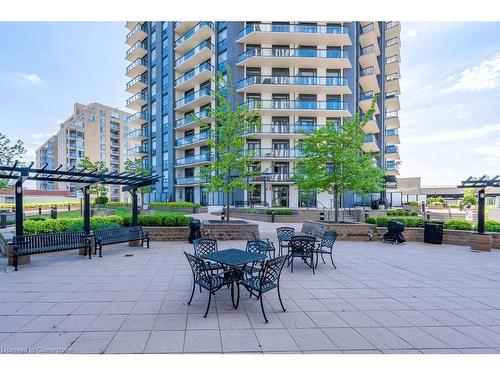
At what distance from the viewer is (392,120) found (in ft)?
136

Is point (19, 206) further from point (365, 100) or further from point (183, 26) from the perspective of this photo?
point (183, 26)

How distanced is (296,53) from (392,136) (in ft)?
75.5

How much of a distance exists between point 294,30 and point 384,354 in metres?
32.9

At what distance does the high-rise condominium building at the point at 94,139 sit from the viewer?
2815 inches

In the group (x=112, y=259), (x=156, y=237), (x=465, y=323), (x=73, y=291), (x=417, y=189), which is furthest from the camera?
(x=417, y=189)

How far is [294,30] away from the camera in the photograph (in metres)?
28.5

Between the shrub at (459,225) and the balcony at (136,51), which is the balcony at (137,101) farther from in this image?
the shrub at (459,225)

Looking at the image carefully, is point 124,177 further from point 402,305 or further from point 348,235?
point 348,235

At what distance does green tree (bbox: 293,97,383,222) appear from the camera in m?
12.6

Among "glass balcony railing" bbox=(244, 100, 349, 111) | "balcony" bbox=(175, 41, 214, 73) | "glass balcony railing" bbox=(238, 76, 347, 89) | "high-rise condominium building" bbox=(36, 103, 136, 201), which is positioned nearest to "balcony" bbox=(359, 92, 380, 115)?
"glass balcony railing" bbox=(244, 100, 349, 111)

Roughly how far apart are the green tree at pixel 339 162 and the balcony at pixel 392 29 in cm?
3905

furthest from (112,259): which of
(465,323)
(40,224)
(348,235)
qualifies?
(348,235)

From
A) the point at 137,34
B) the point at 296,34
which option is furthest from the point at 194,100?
the point at 137,34

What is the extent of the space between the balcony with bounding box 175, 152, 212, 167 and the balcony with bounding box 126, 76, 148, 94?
17315mm
